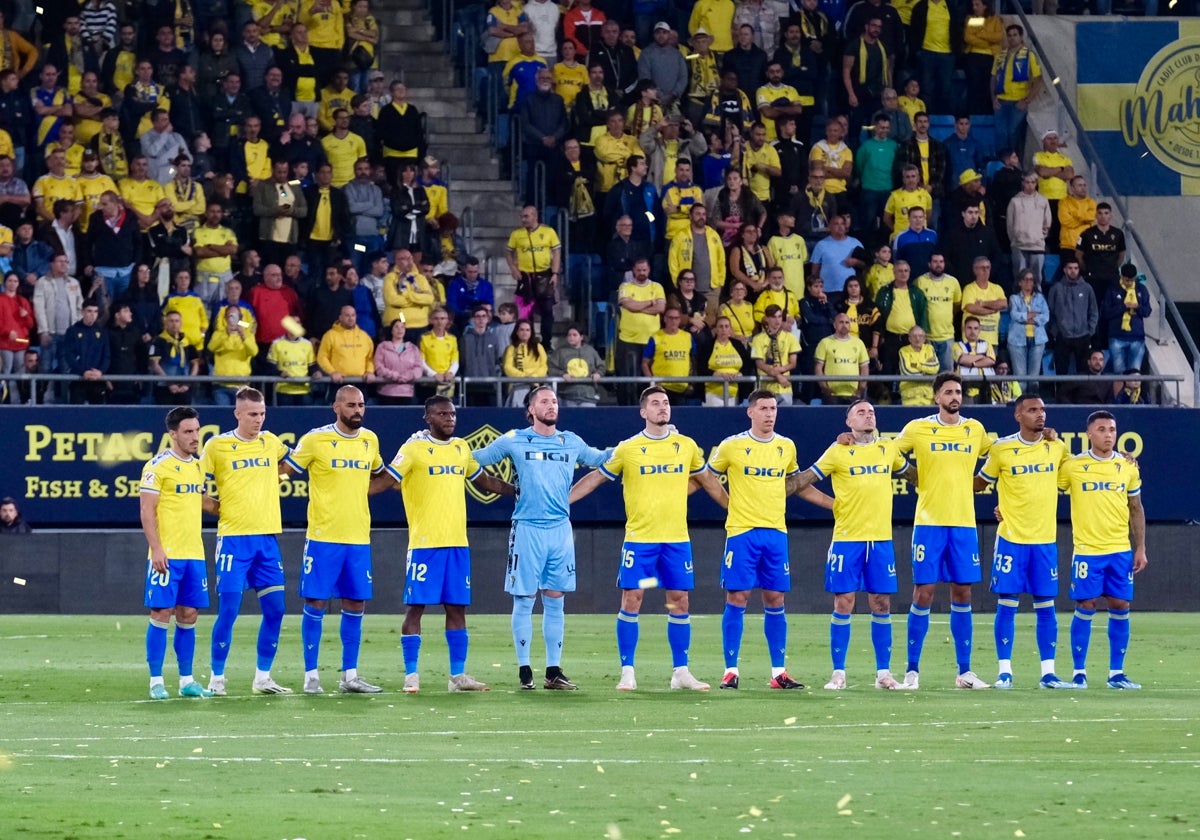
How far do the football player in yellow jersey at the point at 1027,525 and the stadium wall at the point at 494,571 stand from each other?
9.32 m

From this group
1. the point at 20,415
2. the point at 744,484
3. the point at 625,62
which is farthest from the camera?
the point at 625,62

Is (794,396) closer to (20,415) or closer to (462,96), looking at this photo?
(462,96)

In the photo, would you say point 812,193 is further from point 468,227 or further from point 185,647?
point 185,647

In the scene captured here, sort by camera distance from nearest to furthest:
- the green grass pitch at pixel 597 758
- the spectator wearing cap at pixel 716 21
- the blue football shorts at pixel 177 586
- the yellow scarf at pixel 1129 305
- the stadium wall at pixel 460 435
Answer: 1. the green grass pitch at pixel 597 758
2. the blue football shorts at pixel 177 586
3. the stadium wall at pixel 460 435
4. the yellow scarf at pixel 1129 305
5. the spectator wearing cap at pixel 716 21

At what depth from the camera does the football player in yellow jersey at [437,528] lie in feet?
52.2

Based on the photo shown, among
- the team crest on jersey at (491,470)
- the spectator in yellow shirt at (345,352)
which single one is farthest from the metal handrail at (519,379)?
the team crest on jersey at (491,470)

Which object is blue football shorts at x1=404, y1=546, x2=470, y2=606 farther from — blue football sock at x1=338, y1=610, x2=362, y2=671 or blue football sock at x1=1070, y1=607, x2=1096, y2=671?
blue football sock at x1=1070, y1=607, x2=1096, y2=671

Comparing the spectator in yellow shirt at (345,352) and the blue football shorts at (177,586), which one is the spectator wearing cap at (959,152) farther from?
the blue football shorts at (177,586)

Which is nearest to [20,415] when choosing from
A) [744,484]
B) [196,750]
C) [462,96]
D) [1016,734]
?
[462,96]

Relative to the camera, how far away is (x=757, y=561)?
16250 millimetres

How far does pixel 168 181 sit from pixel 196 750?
15461 mm

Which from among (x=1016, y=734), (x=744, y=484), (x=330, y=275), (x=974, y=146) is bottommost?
(x=1016, y=734)

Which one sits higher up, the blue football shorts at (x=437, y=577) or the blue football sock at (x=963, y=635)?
the blue football shorts at (x=437, y=577)

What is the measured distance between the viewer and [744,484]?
1625 centimetres
